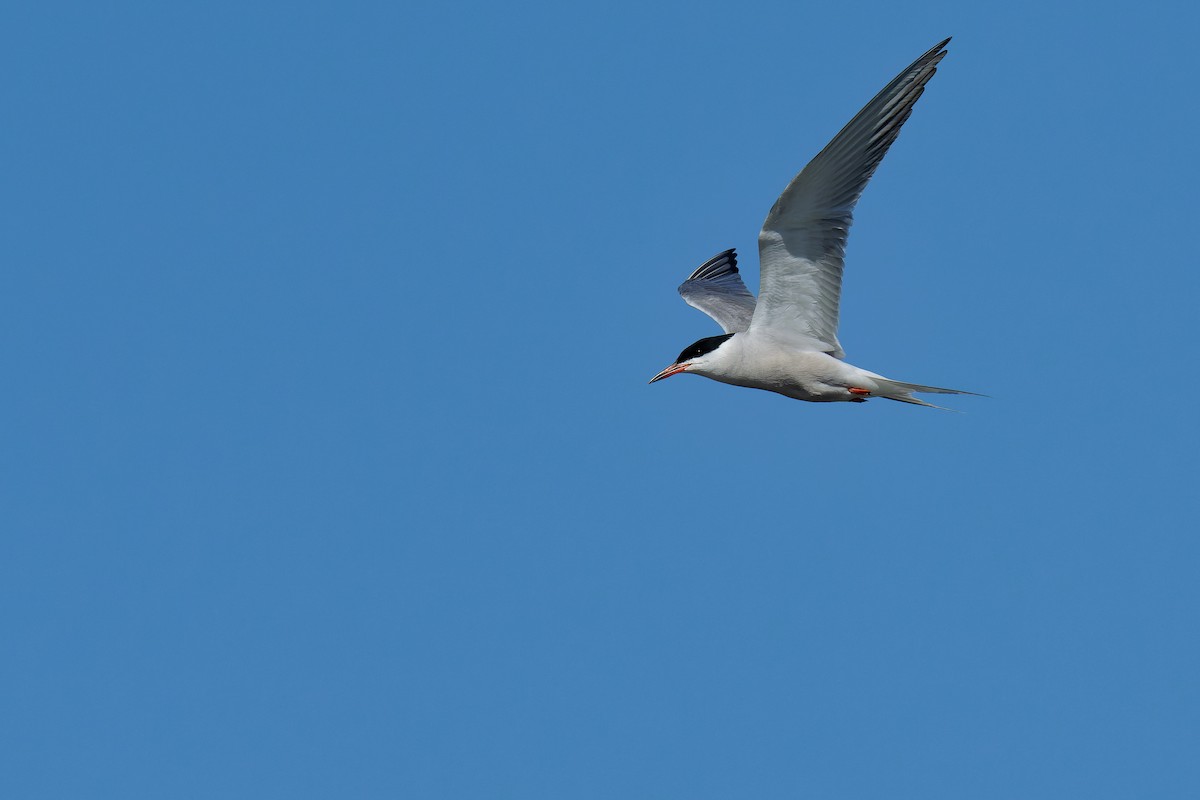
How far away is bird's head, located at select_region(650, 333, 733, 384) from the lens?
1298cm

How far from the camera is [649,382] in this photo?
13.4 m

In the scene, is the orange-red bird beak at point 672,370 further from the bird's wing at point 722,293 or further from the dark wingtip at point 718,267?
the dark wingtip at point 718,267

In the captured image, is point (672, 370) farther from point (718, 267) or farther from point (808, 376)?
point (718, 267)

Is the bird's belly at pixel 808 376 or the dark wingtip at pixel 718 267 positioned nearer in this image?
the bird's belly at pixel 808 376

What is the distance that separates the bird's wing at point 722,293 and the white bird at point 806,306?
220 centimetres

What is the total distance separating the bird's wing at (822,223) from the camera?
1131 cm

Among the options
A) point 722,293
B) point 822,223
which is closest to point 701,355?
point 822,223

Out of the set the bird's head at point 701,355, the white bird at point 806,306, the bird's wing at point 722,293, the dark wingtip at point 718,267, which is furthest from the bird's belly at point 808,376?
the dark wingtip at point 718,267

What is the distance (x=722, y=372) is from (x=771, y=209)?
5.67 ft

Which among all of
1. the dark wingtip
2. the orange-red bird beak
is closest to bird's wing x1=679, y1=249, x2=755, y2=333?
the dark wingtip

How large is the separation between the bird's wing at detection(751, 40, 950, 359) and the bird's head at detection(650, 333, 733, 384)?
1.31 feet

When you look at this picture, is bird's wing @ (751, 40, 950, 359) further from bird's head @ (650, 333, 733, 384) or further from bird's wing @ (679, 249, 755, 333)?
bird's wing @ (679, 249, 755, 333)

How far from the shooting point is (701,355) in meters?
13.0

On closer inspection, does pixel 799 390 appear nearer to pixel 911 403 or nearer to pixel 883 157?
pixel 911 403
